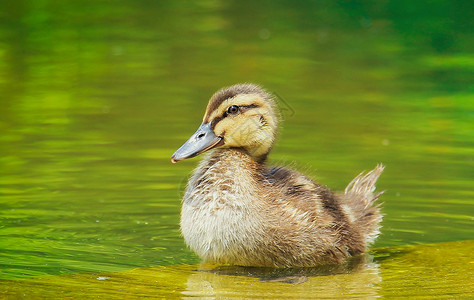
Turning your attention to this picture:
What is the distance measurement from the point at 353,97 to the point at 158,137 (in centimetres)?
391

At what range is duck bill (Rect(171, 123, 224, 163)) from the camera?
7949 millimetres

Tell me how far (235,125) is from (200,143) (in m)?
0.32

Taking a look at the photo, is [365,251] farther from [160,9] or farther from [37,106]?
[160,9]

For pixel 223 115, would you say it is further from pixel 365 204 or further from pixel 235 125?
pixel 365 204

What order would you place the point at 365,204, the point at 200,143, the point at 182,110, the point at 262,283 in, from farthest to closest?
the point at 182,110 < the point at 365,204 < the point at 200,143 < the point at 262,283

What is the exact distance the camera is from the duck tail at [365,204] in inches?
336

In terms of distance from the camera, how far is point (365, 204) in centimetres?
886

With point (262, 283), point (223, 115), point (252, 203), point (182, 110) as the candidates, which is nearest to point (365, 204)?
point (252, 203)

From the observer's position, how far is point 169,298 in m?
6.88

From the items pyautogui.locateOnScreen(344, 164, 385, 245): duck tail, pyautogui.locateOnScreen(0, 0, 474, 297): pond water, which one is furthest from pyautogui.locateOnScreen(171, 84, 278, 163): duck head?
pyautogui.locateOnScreen(344, 164, 385, 245): duck tail

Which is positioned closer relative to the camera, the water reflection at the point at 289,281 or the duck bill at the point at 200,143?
the water reflection at the point at 289,281

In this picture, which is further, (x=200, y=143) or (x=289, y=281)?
(x=200, y=143)

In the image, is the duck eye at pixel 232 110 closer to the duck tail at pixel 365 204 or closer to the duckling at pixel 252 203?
the duckling at pixel 252 203

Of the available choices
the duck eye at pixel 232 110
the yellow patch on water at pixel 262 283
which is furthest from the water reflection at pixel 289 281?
the duck eye at pixel 232 110
